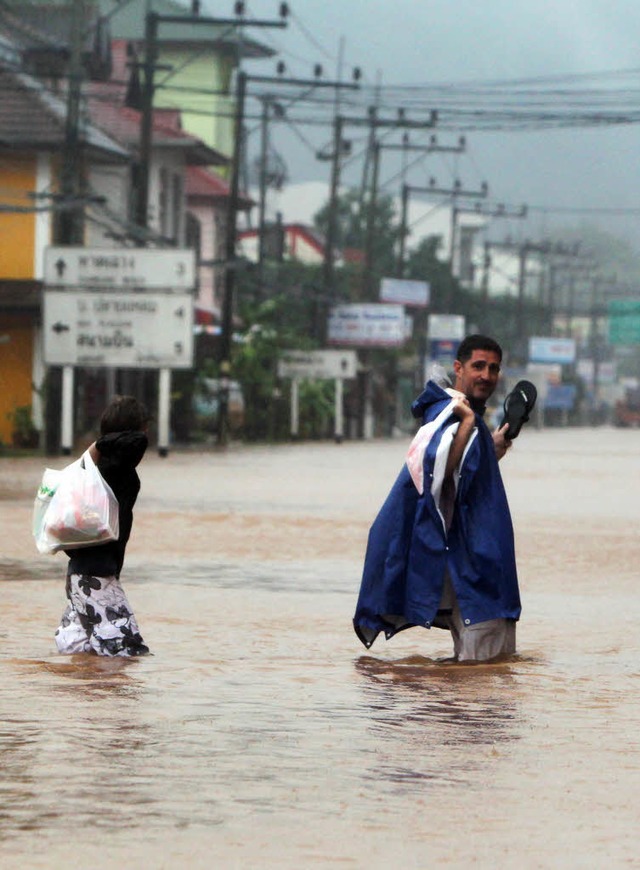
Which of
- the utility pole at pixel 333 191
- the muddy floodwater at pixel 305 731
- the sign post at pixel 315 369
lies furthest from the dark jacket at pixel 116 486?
the utility pole at pixel 333 191

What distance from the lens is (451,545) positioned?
33.2ft

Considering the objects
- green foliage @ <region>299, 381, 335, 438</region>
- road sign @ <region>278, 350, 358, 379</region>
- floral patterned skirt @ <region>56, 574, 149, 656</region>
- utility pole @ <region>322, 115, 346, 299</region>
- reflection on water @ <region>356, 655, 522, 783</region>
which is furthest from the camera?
utility pole @ <region>322, 115, 346, 299</region>

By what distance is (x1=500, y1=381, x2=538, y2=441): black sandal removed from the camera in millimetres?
10266

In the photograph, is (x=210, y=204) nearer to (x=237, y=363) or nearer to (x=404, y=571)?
(x=237, y=363)

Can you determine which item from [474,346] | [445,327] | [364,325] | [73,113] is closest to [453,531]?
[474,346]

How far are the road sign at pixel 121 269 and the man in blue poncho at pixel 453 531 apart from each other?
29754mm

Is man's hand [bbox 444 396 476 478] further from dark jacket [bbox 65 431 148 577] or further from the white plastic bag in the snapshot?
the white plastic bag

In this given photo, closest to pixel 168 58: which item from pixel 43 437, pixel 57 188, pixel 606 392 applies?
pixel 57 188

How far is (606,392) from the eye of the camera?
167000mm

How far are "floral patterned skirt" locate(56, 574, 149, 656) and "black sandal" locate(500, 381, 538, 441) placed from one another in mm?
1967

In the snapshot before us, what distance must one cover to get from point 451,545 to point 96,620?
5.61 ft

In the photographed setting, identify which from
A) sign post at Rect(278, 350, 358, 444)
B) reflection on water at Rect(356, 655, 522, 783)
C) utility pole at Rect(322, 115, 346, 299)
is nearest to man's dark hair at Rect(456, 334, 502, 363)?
reflection on water at Rect(356, 655, 522, 783)

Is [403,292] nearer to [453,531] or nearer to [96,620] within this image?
[96,620]

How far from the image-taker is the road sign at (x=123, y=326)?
131ft
